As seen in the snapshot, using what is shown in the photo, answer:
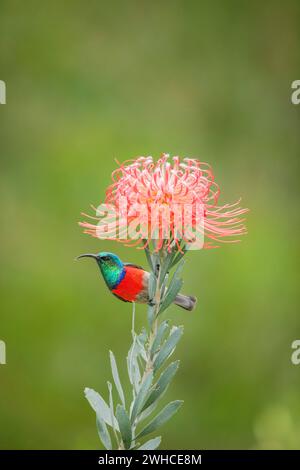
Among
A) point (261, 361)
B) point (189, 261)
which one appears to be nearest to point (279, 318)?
point (261, 361)

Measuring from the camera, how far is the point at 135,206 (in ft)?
1.93

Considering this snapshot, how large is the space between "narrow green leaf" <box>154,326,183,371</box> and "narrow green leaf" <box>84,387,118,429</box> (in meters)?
0.05

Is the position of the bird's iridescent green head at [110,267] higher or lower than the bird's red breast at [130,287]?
higher

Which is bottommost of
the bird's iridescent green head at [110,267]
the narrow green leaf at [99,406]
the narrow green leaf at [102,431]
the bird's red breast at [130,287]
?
the narrow green leaf at [102,431]

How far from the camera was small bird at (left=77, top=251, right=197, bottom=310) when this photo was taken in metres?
0.61

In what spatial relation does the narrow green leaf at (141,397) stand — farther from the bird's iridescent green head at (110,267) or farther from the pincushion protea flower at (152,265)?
the bird's iridescent green head at (110,267)

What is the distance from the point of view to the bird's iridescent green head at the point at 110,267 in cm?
60

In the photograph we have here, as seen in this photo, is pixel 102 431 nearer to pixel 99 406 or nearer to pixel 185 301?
pixel 99 406

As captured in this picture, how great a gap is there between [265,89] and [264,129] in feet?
0.63

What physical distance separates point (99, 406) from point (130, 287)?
0.41 ft

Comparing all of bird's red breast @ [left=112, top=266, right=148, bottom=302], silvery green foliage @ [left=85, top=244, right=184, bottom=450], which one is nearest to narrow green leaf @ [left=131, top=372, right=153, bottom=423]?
silvery green foliage @ [left=85, top=244, right=184, bottom=450]

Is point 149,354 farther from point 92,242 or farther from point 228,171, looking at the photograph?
point 228,171

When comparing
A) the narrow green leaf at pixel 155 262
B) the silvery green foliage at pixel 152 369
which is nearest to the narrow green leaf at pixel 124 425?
the silvery green foliage at pixel 152 369

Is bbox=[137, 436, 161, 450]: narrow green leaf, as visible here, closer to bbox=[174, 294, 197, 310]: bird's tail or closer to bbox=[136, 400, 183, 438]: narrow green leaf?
bbox=[136, 400, 183, 438]: narrow green leaf
